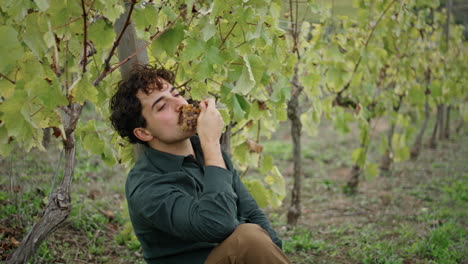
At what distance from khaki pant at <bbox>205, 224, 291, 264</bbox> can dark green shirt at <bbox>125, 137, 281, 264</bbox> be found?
0.04 meters

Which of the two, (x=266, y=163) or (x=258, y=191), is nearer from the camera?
(x=258, y=191)

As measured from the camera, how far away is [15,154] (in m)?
3.36

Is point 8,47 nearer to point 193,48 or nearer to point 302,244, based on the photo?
point 193,48

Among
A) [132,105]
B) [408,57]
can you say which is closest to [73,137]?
[132,105]

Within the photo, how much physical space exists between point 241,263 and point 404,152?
3.62 meters

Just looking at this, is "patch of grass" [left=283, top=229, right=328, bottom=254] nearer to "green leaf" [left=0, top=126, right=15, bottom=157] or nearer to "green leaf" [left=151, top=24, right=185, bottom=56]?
"green leaf" [left=151, top=24, right=185, bottom=56]

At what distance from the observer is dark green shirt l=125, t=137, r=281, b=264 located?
67.7 inches

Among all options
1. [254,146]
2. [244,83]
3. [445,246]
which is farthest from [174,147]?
[445,246]

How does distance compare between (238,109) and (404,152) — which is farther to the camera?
(404,152)

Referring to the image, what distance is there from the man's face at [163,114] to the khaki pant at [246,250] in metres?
0.48

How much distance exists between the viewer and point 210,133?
190 cm

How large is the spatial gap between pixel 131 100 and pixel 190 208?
59cm

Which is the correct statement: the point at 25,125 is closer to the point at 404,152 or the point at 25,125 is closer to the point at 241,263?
the point at 241,263

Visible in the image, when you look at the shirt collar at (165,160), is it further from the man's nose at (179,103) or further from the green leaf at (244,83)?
the green leaf at (244,83)
